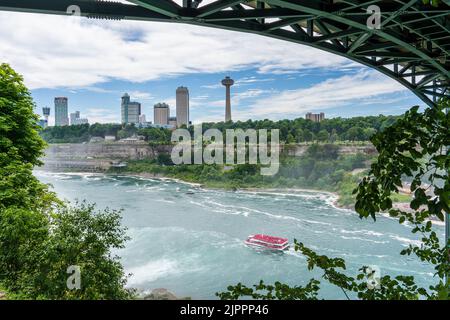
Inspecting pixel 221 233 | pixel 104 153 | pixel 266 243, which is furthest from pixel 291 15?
pixel 221 233

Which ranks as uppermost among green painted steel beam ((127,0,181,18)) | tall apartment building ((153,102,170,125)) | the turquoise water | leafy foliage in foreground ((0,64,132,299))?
tall apartment building ((153,102,170,125))

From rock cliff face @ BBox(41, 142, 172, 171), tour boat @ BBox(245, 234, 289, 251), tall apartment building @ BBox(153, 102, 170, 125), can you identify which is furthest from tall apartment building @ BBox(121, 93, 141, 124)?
tour boat @ BBox(245, 234, 289, 251)

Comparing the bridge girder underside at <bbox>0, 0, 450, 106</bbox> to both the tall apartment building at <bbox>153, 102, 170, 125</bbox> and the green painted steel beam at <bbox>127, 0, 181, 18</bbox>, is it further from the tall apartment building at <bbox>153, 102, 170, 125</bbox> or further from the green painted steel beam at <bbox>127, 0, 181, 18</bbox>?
the tall apartment building at <bbox>153, 102, 170, 125</bbox>

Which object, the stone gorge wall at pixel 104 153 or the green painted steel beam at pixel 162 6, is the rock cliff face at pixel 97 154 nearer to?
the stone gorge wall at pixel 104 153

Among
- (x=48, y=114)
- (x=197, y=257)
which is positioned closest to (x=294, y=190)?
(x=197, y=257)

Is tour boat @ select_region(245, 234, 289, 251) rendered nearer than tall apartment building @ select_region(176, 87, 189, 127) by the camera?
Yes
